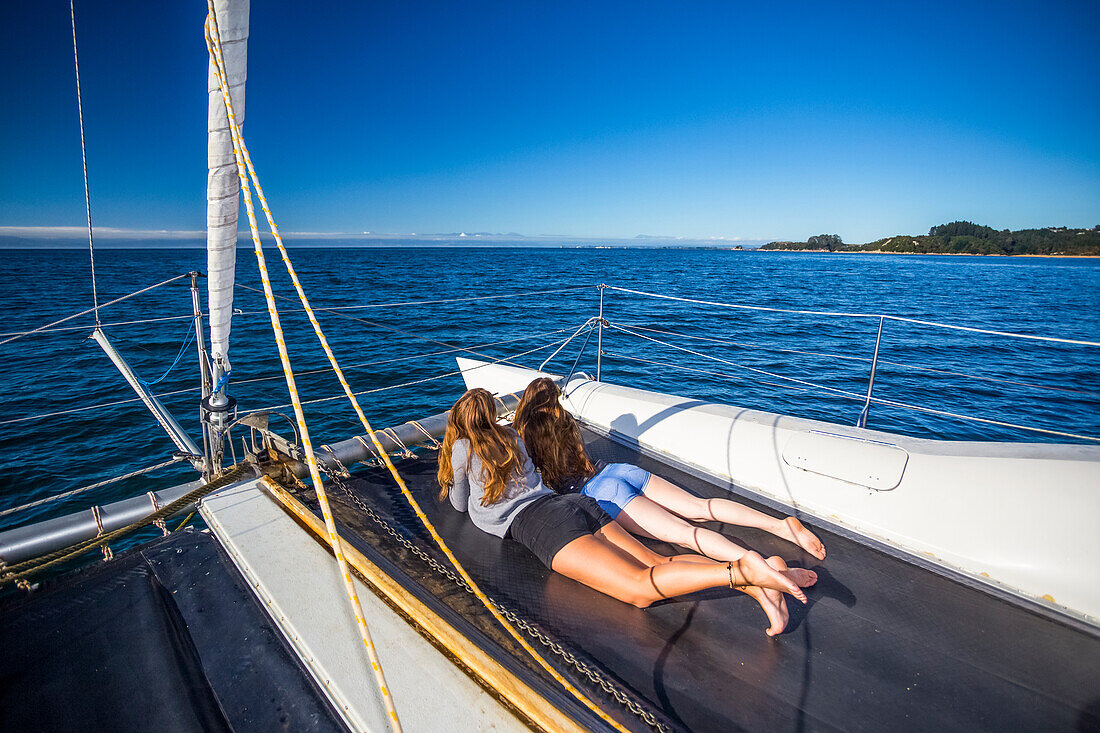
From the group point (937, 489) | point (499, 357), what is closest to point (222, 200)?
point (937, 489)

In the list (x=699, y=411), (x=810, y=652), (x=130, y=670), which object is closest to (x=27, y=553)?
(x=130, y=670)

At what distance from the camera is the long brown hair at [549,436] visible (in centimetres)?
242

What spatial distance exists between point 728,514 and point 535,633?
1126mm

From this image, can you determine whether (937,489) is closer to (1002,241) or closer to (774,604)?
(774,604)

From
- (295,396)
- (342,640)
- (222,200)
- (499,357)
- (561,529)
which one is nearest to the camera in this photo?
(295,396)

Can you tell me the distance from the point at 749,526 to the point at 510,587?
3.92 feet

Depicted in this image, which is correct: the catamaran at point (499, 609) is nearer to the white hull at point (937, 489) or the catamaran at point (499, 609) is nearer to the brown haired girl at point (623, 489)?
the white hull at point (937, 489)

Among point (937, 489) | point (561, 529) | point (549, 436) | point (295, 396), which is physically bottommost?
point (561, 529)

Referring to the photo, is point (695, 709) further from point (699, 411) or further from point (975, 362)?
point (975, 362)

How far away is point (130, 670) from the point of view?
154 cm

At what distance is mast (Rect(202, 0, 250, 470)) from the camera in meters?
1.77

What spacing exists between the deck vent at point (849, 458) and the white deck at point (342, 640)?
194cm

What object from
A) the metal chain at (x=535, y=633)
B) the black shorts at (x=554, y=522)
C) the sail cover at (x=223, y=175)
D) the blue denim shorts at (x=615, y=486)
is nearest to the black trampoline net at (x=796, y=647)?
the metal chain at (x=535, y=633)

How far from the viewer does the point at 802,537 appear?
2.17m
